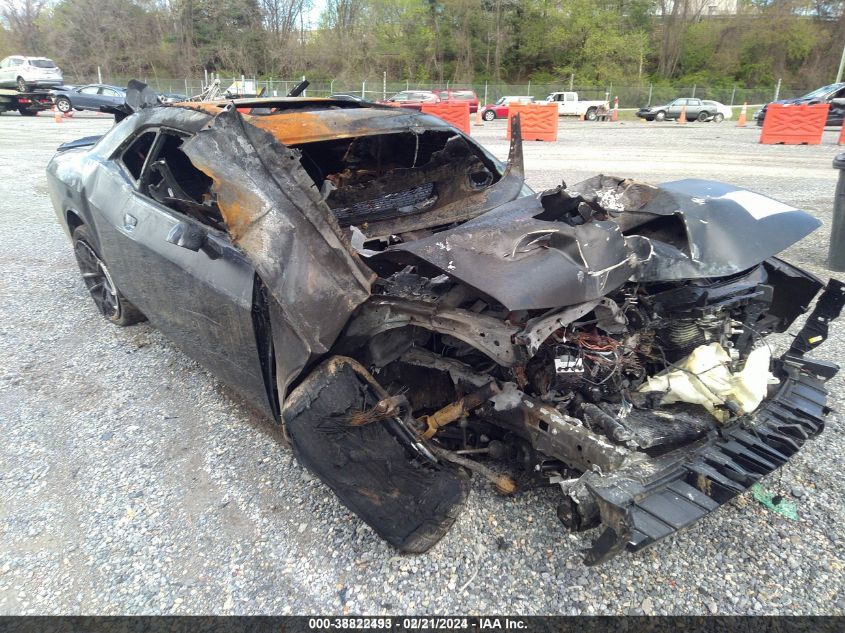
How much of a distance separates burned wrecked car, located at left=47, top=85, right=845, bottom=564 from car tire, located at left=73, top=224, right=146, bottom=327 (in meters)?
1.35

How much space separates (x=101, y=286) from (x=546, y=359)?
3820 mm

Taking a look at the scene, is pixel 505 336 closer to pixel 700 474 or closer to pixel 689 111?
pixel 700 474

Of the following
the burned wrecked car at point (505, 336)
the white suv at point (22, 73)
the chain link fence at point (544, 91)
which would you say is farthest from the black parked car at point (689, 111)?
the burned wrecked car at point (505, 336)

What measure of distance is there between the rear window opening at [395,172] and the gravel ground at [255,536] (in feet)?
4.74

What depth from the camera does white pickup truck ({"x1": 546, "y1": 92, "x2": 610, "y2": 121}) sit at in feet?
95.5

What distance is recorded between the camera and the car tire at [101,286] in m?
4.22

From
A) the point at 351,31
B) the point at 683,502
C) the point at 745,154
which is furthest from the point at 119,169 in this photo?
the point at 351,31

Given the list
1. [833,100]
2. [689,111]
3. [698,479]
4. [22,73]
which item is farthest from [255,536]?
[689,111]

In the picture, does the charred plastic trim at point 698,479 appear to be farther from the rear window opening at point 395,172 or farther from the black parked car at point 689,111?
the black parked car at point 689,111

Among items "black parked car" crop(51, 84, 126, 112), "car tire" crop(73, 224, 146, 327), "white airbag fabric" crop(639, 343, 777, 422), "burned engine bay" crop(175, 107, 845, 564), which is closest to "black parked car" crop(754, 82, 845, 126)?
"burned engine bay" crop(175, 107, 845, 564)

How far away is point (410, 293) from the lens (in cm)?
230

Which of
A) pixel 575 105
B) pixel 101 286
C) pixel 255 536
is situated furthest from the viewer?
pixel 575 105

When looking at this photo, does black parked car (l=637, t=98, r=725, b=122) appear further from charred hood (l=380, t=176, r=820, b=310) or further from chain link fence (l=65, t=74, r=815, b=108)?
charred hood (l=380, t=176, r=820, b=310)

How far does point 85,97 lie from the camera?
2386cm
